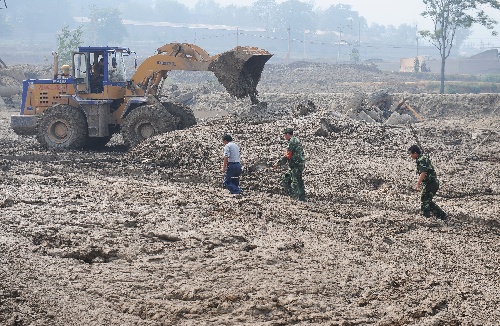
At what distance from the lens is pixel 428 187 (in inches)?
437

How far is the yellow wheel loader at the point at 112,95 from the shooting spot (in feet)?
57.7

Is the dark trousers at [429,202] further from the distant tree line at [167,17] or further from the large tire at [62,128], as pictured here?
the distant tree line at [167,17]

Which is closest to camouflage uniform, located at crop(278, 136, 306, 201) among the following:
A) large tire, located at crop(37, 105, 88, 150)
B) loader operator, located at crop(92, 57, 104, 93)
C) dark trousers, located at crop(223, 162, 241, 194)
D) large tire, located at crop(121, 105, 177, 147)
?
dark trousers, located at crop(223, 162, 241, 194)

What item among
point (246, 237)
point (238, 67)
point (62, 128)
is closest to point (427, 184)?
point (246, 237)

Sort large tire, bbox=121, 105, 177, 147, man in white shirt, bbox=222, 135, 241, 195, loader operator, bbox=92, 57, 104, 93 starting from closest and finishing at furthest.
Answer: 1. man in white shirt, bbox=222, 135, 241, 195
2. large tire, bbox=121, 105, 177, 147
3. loader operator, bbox=92, 57, 104, 93

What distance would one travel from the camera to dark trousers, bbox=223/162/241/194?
12531 mm

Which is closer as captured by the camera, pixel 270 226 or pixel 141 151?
pixel 270 226

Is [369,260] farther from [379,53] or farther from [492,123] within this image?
[379,53]

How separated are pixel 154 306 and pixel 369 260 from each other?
117 inches

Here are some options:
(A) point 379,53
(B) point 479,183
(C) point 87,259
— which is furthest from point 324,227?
(A) point 379,53

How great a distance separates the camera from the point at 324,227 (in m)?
10.2

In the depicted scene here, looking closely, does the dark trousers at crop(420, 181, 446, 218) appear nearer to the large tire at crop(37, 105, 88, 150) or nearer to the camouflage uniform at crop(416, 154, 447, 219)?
the camouflage uniform at crop(416, 154, 447, 219)

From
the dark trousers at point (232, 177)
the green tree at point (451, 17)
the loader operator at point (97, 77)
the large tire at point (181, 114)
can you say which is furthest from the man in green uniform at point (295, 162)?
the green tree at point (451, 17)

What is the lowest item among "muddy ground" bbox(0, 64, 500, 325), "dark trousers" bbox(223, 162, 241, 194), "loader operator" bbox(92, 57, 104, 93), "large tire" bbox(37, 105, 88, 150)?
"muddy ground" bbox(0, 64, 500, 325)
